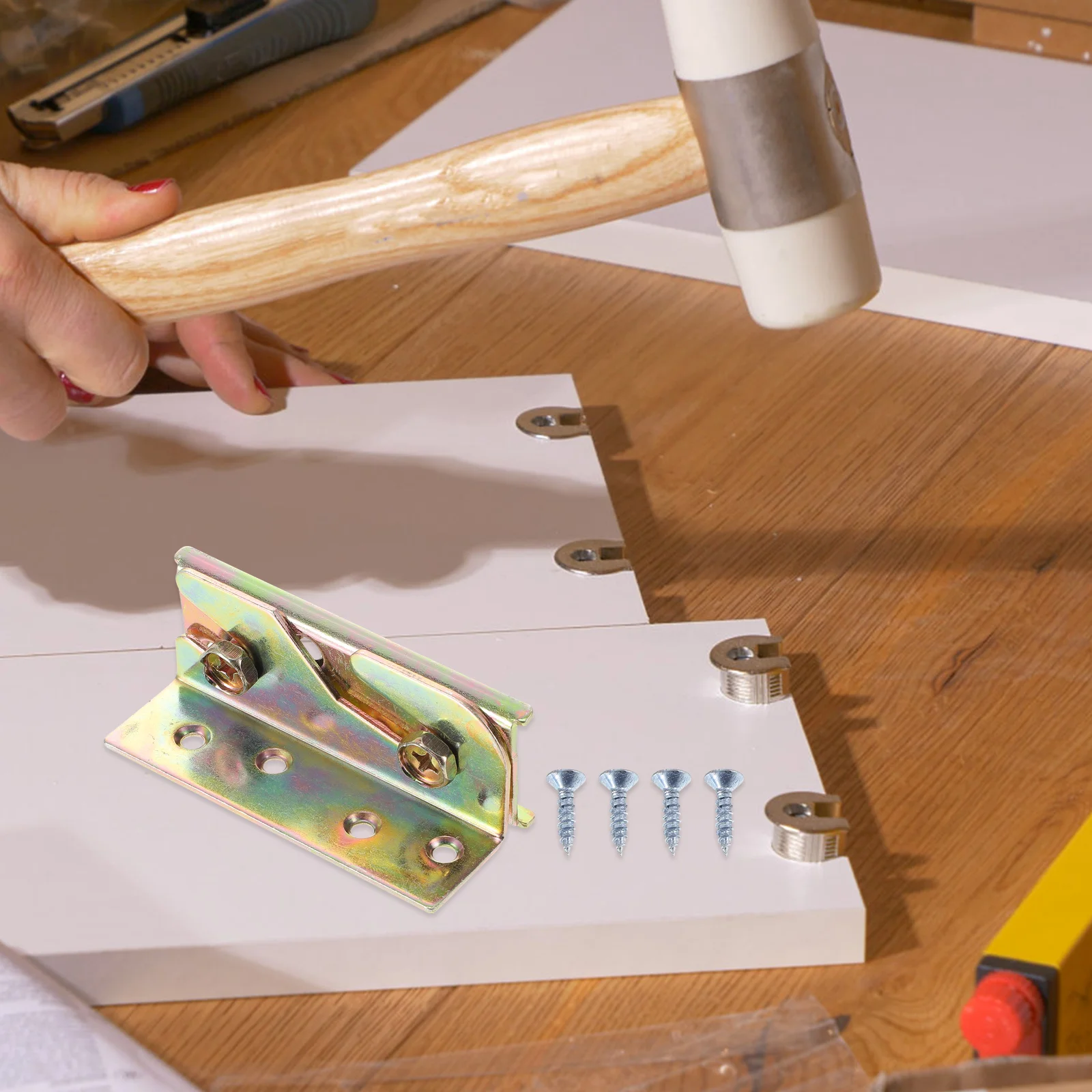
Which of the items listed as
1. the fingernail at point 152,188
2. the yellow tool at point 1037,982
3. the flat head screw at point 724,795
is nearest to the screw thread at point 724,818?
the flat head screw at point 724,795

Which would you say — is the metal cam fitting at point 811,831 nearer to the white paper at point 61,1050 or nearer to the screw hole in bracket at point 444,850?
the screw hole in bracket at point 444,850

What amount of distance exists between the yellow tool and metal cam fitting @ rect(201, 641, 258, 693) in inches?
12.1

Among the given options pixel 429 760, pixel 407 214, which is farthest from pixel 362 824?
pixel 407 214

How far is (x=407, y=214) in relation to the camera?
66 centimetres

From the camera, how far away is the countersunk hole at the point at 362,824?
61 cm

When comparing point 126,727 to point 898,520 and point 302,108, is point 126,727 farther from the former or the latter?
point 302,108

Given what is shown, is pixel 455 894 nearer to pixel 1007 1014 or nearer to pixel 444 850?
pixel 444 850

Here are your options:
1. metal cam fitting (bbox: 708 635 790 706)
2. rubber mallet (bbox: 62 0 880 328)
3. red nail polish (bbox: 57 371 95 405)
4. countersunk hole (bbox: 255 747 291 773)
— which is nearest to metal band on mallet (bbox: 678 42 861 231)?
rubber mallet (bbox: 62 0 880 328)

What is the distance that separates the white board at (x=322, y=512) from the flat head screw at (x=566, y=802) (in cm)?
11

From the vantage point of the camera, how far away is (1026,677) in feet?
2.25

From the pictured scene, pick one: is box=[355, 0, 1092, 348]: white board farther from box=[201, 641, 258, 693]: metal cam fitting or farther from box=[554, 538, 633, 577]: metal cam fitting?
box=[201, 641, 258, 693]: metal cam fitting

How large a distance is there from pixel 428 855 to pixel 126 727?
0.46ft

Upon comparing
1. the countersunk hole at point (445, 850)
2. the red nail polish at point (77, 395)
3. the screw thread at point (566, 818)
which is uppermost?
the red nail polish at point (77, 395)


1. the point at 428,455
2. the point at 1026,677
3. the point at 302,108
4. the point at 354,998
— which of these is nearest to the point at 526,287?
the point at 428,455
